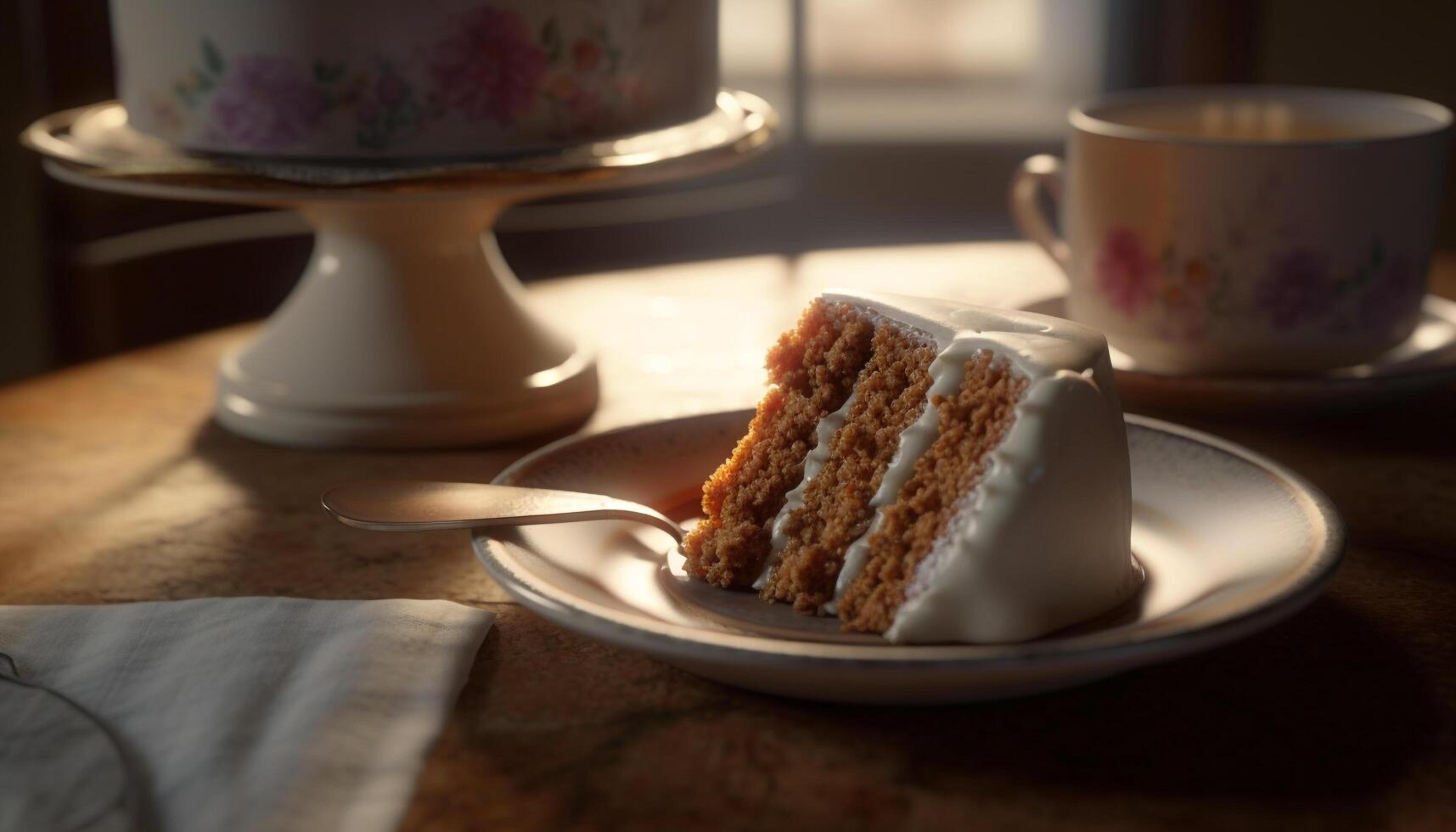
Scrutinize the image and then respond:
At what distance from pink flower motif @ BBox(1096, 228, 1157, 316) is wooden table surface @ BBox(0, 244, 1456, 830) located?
0.26 ft

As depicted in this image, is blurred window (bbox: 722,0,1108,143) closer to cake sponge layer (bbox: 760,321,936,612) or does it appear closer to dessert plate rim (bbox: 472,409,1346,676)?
cake sponge layer (bbox: 760,321,936,612)

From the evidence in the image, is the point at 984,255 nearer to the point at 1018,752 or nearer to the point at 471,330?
the point at 471,330

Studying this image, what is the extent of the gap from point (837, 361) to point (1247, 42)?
1673 mm

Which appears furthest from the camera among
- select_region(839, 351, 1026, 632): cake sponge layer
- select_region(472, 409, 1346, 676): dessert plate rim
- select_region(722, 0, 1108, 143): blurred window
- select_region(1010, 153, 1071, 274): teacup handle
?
select_region(722, 0, 1108, 143): blurred window

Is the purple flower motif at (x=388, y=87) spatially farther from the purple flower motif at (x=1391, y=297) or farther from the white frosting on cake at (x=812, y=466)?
the purple flower motif at (x=1391, y=297)

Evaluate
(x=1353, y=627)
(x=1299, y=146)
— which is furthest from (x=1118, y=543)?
(x=1299, y=146)

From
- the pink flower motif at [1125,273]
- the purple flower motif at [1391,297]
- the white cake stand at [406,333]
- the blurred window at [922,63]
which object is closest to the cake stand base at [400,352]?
the white cake stand at [406,333]

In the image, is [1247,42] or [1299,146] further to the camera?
[1247,42]

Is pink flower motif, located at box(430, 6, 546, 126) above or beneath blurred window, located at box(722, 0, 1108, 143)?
above

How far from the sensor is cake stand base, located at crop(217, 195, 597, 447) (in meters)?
0.82

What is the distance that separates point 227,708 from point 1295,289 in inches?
23.6

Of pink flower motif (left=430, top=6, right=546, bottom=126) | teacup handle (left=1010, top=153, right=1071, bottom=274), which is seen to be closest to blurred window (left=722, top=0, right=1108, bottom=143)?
teacup handle (left=1010, top=153, right=1071, bottom=274)

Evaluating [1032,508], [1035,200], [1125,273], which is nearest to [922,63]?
[1035,200]

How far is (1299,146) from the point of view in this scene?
77 centimetres
